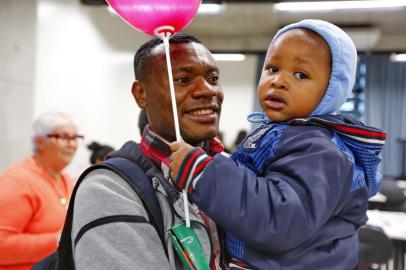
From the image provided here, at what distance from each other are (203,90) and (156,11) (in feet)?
0.81

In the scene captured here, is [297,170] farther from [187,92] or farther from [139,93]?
[139,93]

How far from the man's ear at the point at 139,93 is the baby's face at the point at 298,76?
376 millimetres

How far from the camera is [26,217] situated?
7.22 feet

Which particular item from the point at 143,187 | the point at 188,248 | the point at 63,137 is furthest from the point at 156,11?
the point at 63,137

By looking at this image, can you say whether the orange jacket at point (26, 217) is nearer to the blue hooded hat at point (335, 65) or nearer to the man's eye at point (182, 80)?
the man's eye at point (182, 80)

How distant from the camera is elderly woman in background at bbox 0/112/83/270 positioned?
2.14m

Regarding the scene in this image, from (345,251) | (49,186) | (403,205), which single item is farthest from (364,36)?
(345,251)

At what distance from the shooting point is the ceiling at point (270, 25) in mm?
7816

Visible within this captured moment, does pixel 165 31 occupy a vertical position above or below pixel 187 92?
above

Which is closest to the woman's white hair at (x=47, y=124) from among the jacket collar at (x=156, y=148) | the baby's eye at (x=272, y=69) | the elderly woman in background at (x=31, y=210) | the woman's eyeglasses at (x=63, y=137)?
the woman's eyeglasses at (x=63, y=137)

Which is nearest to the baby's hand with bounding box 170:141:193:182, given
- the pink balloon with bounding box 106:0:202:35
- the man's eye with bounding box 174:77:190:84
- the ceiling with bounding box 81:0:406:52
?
the man's eye with bounding box 174:77:190:84

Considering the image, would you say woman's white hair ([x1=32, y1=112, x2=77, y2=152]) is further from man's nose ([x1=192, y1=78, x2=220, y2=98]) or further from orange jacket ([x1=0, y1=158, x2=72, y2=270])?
man's nose ([x1=192, y1=78, x2=220, y2=98])

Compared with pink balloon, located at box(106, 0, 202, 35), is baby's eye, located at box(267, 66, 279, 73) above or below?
below

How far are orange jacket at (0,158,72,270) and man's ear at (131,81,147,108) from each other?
1.25m
